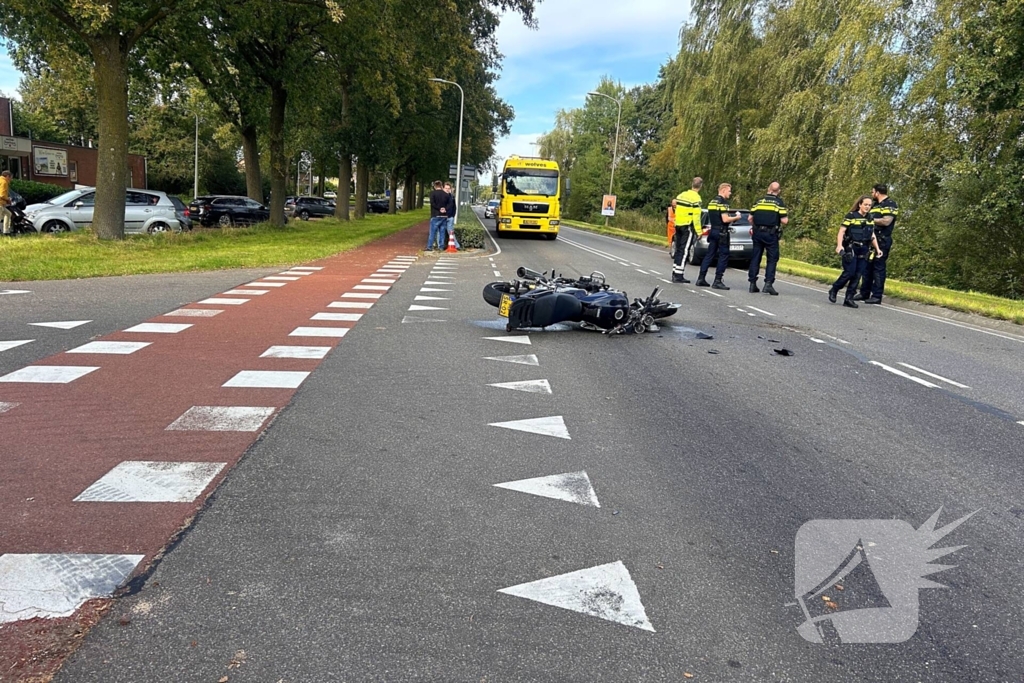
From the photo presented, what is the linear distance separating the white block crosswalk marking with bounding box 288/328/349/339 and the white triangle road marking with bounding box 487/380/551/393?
2744mm

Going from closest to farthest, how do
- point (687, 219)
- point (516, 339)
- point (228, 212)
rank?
point (516, 339) < point (687, 219) < point (228, 212)

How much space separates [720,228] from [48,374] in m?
11.9

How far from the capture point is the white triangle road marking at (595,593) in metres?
2.78

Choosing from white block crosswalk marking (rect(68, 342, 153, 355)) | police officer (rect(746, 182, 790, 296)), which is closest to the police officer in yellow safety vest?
police officer (rect(746, 182, 790, 296))

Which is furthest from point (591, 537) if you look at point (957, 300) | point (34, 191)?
point (34, 191)

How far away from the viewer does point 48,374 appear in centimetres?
597

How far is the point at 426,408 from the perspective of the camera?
5.43 meters

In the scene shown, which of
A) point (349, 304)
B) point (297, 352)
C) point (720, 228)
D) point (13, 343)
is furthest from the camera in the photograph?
point (720, 228)

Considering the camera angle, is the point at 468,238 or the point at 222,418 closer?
the point at 222,418

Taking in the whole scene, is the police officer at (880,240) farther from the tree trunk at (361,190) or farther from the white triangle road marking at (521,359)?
the tree trunk at (361,190)

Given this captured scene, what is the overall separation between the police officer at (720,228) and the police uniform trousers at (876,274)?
2.56 metres

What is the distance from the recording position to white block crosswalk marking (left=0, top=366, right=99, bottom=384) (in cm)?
577

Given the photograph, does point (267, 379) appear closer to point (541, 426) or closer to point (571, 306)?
point (541, 426)

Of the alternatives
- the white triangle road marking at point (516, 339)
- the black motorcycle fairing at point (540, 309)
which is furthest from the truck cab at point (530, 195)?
the white triangle road marking at point (516, 339)
